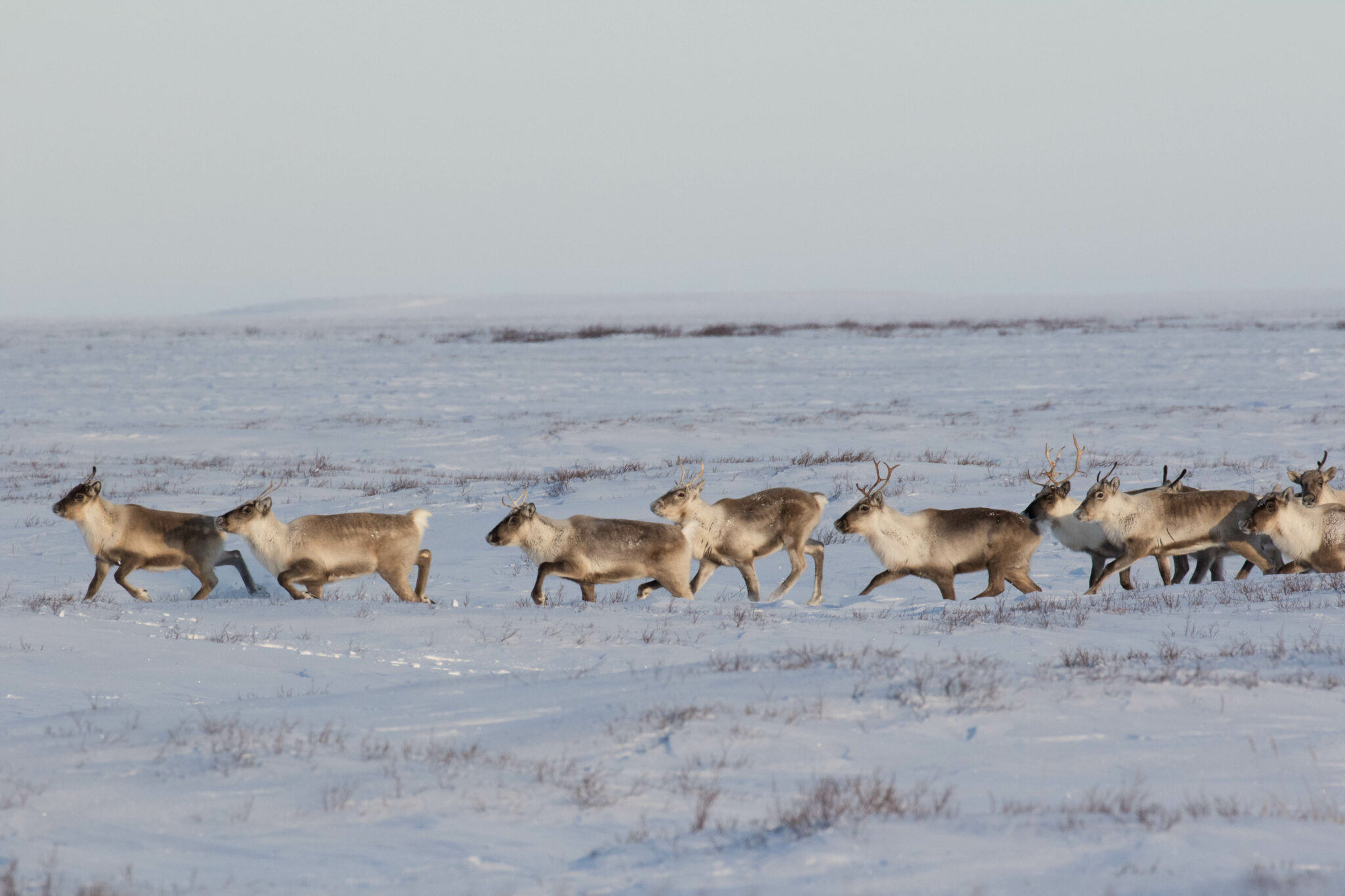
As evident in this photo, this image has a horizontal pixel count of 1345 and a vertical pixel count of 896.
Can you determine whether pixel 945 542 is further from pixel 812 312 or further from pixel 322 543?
pixel 812 312

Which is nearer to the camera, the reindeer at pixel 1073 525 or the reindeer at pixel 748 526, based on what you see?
the reindeer at pixel 1073 525

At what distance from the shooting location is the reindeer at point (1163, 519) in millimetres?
11617

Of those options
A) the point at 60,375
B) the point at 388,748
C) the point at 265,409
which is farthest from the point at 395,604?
the point at 60,375

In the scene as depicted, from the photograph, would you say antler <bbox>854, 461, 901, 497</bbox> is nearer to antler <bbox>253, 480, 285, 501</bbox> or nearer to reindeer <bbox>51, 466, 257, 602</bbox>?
antler <bbox>253, 480, 285, 501</bbox>

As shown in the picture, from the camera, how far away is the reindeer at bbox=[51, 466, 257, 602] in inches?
446

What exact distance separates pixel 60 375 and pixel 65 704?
39.6m

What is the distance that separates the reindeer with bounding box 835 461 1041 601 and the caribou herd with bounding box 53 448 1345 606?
13 mm

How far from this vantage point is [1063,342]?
5591cm

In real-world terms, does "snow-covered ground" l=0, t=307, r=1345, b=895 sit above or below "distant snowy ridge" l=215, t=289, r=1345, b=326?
below

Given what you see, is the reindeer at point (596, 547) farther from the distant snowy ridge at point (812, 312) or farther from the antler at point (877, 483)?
the distant snowy ridge at point (812, 312)

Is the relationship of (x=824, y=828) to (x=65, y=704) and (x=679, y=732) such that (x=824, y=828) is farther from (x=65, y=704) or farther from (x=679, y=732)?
(x=65, y=704)

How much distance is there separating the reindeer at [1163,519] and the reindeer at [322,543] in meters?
6.05

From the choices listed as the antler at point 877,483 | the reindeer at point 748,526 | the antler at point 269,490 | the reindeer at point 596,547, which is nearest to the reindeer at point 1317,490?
the antler at point 877,483

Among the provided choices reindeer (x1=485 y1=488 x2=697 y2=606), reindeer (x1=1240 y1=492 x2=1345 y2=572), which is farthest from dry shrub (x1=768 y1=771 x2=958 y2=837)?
reindeer (x1=1240 y1=492 x2=1345 y2=572)
